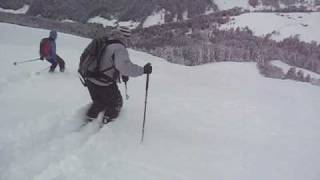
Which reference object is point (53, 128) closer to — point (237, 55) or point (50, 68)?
point (50, 68)

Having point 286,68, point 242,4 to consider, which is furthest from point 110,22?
point 286,68

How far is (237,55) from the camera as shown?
17.8m

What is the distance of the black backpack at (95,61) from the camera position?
7.49 meters

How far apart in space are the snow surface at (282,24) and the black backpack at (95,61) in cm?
1694

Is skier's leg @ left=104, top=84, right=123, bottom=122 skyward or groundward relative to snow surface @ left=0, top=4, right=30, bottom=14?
groundward

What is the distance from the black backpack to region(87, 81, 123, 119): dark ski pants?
224 millimetres

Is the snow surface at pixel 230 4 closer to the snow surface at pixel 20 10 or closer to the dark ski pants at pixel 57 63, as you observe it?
the snow surface at pixel 20 10

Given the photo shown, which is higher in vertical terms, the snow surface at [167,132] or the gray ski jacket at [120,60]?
the gray ski jacket at [120,60]

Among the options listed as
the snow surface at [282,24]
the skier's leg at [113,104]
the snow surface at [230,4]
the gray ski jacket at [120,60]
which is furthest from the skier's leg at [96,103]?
the snow surface at [230,4]

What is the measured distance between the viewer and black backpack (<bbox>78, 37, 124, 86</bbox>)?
24.6ft

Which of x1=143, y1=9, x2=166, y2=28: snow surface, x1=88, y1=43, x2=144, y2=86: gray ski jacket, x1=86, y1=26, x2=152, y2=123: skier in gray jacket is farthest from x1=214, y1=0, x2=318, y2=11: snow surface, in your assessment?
x1=88, y1=43, x2=144, y2=86: gray ski jacket

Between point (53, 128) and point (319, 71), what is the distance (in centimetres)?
1211

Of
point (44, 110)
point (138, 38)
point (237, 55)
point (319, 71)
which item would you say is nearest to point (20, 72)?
point (44, 110)

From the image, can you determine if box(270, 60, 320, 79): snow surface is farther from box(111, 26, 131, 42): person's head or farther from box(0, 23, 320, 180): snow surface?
box(111, 26, 131, 42): person's head
